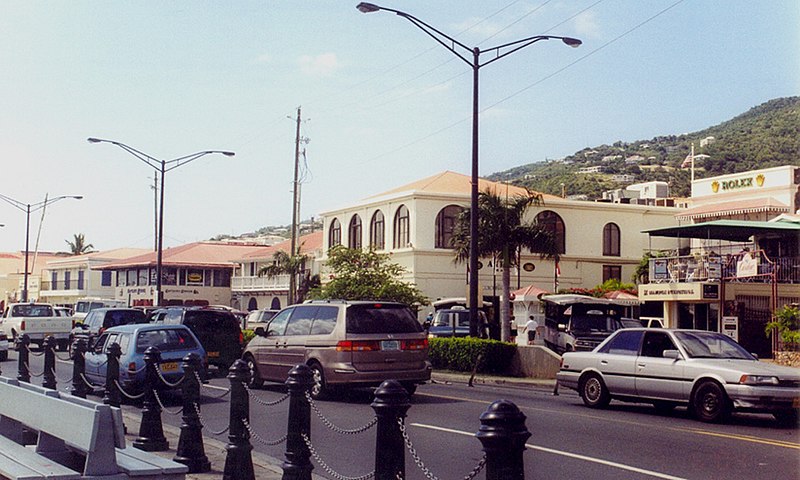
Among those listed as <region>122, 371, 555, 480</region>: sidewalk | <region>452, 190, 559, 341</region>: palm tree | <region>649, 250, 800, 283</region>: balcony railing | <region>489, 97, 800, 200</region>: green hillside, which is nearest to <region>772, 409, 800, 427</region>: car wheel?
<region>122, 371, 555, 480</region>: sidewalk

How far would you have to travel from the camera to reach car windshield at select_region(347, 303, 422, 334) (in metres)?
17.6

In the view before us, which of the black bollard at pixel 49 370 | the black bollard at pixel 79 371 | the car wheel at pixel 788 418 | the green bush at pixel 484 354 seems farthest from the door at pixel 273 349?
the car wheel at pixel 788 418

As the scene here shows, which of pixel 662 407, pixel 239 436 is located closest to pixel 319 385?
pixel 662 407

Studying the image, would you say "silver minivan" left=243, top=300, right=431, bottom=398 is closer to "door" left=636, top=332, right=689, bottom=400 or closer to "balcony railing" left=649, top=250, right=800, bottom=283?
"door" left=636, top=332, right=689, bottom=400

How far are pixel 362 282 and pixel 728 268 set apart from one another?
18.4 m

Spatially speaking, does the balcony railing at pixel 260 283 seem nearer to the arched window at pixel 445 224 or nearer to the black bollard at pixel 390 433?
the arched window at pixel 445 224

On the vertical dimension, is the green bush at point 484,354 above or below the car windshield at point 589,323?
below

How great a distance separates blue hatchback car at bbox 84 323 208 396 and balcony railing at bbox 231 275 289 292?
50.2 meters

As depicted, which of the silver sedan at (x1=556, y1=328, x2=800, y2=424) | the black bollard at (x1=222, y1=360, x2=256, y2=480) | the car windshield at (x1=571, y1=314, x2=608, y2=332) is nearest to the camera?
the black bollard at (x1=222, y1=360, x2=256, y2=480)

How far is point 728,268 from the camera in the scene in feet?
110

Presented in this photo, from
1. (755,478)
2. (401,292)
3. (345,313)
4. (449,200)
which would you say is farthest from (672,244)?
(755,478)

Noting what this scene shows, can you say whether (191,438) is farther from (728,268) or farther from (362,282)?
→ (362,282)

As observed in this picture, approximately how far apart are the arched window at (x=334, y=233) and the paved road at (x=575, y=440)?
4621 centimetres

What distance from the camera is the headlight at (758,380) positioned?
14.3m
